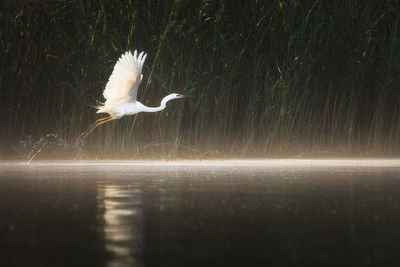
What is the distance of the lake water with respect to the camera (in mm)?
3668

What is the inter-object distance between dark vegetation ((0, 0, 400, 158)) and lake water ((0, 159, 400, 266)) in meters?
2.92

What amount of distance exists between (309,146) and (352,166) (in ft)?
6.07

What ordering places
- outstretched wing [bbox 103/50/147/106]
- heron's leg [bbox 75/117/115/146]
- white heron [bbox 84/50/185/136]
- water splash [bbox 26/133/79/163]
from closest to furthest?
outstretched wing [bbox 103/50/147/106]
white heron [bbox 84/50/185/136]
heron's leg [bbox 75/117/115/146]
water splash [bbox 26/133/79/163]

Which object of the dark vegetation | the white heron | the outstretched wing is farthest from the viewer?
the dark vegetation

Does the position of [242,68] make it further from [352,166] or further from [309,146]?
[352,166]

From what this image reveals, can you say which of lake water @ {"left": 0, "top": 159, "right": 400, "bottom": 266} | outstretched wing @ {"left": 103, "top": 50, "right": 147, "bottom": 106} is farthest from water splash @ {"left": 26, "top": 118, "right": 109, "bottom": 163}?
lake water @ {"left": 0, "top": 159, "right": 400, "bottom": 266}

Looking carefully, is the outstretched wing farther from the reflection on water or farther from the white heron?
the reflection on water

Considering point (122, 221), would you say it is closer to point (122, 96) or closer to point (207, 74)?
point (122, 96)

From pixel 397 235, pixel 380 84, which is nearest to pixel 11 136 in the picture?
pixel 380 84

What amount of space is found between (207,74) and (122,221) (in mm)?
7199

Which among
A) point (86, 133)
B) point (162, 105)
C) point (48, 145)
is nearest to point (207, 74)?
point (162, 105)

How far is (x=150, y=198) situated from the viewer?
631 cm

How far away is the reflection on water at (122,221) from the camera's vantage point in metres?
3.69

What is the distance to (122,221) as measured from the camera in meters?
4.88
